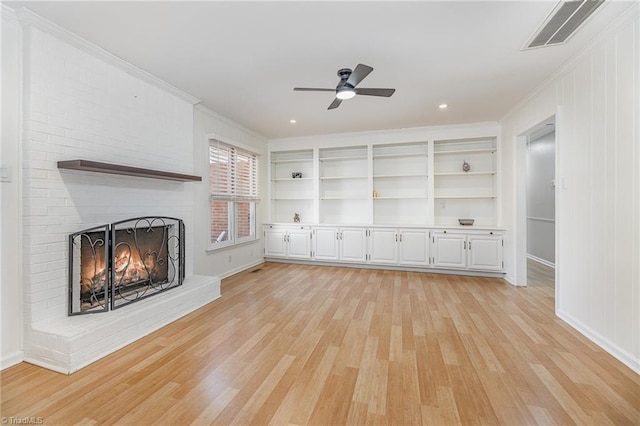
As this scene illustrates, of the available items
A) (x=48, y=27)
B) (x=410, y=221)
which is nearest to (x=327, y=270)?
(x=410, y=221)

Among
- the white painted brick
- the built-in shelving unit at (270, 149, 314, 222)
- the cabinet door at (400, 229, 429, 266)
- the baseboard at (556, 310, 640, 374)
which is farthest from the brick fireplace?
the baseboard at (556, 310, 640, 374)

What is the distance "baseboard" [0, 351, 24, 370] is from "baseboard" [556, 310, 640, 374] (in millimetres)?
4823

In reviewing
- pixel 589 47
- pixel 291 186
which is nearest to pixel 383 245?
pixel 291 186

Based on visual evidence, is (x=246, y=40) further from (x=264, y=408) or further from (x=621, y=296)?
(x=621, y=296)

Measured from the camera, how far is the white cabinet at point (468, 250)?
478 centimetres

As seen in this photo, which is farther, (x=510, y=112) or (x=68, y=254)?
(x=510, y=112)

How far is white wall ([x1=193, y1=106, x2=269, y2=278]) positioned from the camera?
4.23 m

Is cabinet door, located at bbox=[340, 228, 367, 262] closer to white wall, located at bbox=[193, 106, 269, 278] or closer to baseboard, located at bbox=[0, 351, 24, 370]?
white wall, located at bbox=[193, 106, 269, 278]

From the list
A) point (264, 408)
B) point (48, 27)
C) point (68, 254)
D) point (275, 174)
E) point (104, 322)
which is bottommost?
point (264, 408)

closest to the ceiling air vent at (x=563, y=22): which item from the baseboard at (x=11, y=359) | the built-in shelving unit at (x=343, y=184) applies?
the built-in shelving unit at (x=343, y=184)

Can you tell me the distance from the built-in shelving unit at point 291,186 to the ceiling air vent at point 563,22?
4.33m

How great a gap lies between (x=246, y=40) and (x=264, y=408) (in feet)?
9.65

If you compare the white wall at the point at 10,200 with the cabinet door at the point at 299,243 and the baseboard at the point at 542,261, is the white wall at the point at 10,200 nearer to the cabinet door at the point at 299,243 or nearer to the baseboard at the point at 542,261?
the cabinet door at the point at 299,243

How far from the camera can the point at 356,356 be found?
2326 mm
